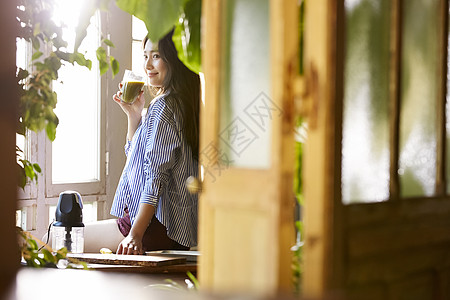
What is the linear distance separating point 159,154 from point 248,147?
1511 millimetres

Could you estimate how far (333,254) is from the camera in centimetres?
179

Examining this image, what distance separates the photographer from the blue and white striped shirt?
3.41m

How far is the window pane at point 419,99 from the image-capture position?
2.10 m

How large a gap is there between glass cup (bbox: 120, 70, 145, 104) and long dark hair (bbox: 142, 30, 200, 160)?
122mm

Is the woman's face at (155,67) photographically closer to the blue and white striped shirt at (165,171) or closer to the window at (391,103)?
the blue and white striped shirt at (165,171)

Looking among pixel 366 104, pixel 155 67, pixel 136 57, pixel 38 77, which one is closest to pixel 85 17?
pixel 38 77

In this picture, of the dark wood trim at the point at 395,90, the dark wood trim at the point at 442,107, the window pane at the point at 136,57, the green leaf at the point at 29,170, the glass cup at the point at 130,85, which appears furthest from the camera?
the window pane at the point at 136,57

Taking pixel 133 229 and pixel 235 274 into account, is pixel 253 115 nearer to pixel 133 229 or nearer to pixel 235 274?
pixel 235 274

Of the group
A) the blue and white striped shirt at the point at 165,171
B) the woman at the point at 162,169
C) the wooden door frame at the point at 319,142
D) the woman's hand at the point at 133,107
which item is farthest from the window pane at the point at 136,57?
the wooden door frame at the point at 319,142

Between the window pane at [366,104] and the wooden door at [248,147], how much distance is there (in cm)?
21

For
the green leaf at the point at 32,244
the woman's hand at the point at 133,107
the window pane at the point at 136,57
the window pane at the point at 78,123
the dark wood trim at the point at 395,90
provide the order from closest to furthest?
the dark wood trim at the point at 395,90, the green leaf at the point at 32,244, the woman's hand at the point at 133,107, the window pane at the point at 78,123, the window pane at the point at 136,57

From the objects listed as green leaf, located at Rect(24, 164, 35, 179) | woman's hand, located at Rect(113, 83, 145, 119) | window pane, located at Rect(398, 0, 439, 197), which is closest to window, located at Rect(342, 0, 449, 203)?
window pane, located at Rect(398, 0, 439, 197)

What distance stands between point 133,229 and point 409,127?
1600 mm

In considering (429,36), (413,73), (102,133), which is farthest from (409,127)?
(102,133)
